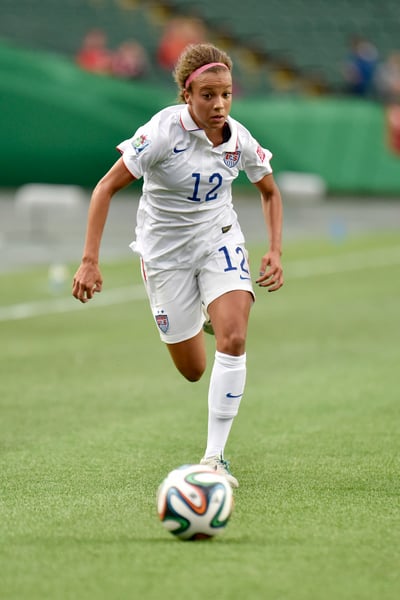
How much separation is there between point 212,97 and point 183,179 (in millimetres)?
473

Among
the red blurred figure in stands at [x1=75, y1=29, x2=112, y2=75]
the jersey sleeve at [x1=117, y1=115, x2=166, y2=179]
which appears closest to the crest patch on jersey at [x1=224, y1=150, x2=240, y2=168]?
the jersey sleeve at [x1=117, y1=115, x2=166, y2=179]

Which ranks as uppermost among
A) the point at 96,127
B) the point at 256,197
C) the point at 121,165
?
the point at 121,165

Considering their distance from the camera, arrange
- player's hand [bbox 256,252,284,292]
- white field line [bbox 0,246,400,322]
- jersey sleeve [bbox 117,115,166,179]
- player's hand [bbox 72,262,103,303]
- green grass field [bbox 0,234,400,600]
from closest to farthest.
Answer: green grass field [bbox 0,234,400,600]
player's hand [bbox 72,262,103,303]
jersey sleeve [bbox 117,115,166,179]
player's hand [bbox 256,252,284,292]
white field line [bbox 0,246,400,322]

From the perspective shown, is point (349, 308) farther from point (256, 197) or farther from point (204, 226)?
point (256, 197)

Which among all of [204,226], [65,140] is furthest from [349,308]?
[65,140]

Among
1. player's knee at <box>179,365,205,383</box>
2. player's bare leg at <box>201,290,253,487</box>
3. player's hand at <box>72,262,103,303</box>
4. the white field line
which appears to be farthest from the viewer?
the white field line

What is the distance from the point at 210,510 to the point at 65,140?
829 inches

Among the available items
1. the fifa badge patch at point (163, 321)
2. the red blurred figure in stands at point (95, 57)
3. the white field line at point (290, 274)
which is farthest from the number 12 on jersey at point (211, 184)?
the red blurred figure in stands at point (95, 57)

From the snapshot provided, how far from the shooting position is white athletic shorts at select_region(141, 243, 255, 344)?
7.01 metres

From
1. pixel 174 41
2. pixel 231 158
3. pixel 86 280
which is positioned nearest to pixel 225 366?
pixel 86 280

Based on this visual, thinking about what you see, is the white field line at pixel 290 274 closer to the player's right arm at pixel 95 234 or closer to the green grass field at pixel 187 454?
the green grass field at pixel 187 454

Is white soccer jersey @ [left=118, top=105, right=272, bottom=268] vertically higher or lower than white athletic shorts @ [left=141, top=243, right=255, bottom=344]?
higher

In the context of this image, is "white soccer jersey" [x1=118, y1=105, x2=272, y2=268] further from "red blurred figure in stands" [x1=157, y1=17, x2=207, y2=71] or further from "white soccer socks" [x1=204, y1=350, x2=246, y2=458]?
"red blurred figure in stands" [x1=157, y1=17, x2=207, y2=71]

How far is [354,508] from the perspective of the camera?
621cm
